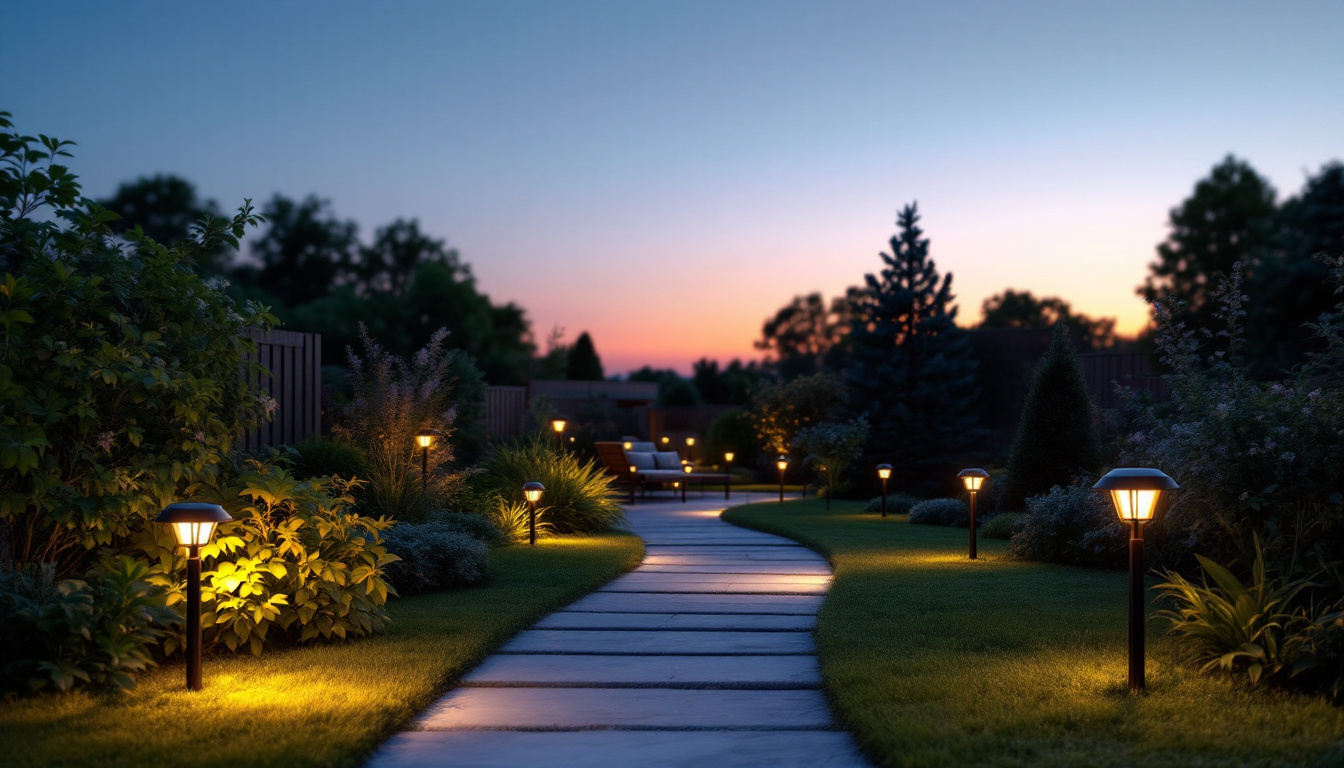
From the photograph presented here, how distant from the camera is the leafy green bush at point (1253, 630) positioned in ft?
12.9

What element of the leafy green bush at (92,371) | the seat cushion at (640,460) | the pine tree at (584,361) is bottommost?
the seat cushion at (640,460)

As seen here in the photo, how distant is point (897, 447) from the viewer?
20781 millimetres

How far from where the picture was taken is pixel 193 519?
387 cm

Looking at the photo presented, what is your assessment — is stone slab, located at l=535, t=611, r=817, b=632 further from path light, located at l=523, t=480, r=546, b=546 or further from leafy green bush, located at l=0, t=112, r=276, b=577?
path light, located at l=523, t=480, r=546, b=546

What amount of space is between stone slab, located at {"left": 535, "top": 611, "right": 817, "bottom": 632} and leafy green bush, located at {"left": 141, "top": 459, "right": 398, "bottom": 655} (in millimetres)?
1228

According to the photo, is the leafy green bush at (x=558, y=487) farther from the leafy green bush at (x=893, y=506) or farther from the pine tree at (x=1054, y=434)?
the pine tree at (x=1054, y=434)

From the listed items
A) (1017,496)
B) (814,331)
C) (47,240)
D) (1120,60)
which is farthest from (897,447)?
(814,331)

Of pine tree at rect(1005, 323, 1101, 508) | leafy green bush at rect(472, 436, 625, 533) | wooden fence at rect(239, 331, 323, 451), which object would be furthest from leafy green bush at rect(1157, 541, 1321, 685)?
pine tree at rect(1005, 323, 1101, 508)

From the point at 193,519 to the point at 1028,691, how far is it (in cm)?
352

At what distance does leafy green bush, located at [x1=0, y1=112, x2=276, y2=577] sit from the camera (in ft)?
13.8

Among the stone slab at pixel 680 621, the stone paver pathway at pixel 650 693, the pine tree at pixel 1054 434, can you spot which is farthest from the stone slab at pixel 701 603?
the pine tree at pixel 1054 434

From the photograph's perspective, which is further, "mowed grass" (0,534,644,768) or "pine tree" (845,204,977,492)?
"pine tree" (845,204,977,492)

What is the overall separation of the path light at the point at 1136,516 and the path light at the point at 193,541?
378 cm

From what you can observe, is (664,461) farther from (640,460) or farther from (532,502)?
(532,502)
